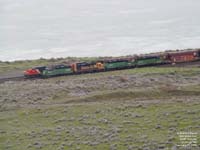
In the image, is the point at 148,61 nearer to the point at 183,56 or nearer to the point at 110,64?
the point at 183,56

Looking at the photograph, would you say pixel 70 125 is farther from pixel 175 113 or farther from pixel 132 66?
pixel 132 66

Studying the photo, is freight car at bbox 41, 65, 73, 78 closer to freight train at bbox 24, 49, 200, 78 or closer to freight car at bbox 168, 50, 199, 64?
freight train at bbox 24, 49, 200, 78

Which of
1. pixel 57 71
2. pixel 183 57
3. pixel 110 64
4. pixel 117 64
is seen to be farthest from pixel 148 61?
pixel 57 71

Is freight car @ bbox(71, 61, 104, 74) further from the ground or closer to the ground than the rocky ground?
further from the ground

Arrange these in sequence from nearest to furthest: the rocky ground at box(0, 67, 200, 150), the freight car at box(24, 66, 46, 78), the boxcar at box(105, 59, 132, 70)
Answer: the rocky ground at box(0, 67, 200, 150) < the freight car at box(24, 66, 46, 78) < the boxcar at box(105, 59, 132, 70)

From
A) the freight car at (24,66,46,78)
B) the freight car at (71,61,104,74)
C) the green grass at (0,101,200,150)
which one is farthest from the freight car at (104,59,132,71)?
the green grass at (0,101,200,150)

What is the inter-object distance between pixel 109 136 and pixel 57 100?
15.9 metres

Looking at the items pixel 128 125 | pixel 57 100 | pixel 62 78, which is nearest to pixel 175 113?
pixel 128 125

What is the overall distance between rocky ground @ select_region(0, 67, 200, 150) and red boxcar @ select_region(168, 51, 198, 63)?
9477mm

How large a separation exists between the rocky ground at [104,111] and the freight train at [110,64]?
7.43 m

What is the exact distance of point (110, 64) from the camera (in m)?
68.2

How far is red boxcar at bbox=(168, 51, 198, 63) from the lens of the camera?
2717 inches

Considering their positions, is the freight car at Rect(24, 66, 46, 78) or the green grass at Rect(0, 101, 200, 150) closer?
the green grass at Rect(0, 101, 200, 150)

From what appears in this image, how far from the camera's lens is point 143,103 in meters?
42.7
